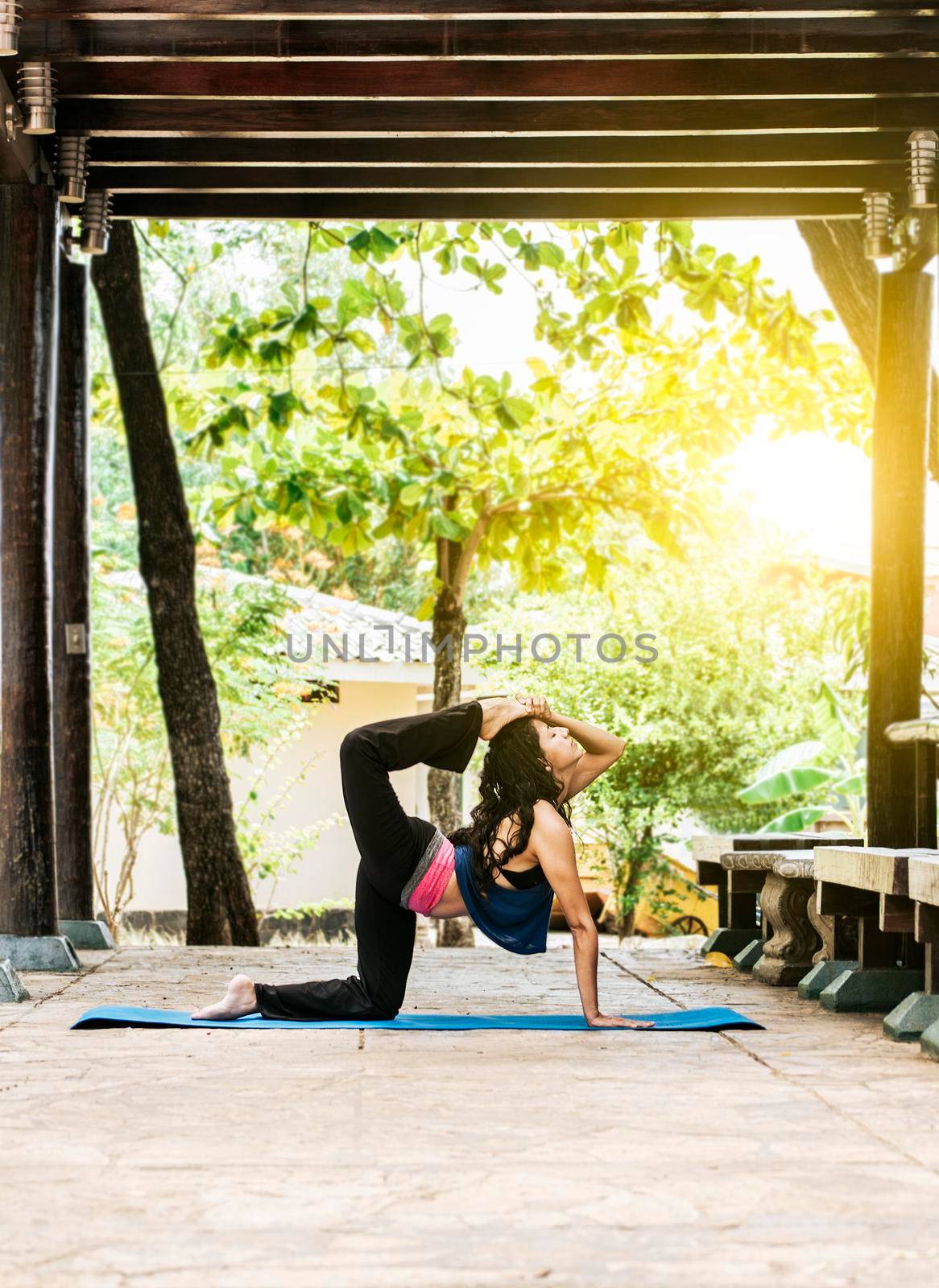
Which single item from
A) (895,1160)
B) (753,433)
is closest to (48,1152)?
(895,1160)

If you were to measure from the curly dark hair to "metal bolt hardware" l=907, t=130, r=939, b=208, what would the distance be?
2791 mm

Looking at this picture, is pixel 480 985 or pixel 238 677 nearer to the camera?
pixel 480 985

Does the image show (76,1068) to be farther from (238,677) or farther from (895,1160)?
(238,677)

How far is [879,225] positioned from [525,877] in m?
3.36

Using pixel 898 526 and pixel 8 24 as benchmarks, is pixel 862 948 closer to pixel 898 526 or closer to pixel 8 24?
pixel 898 526

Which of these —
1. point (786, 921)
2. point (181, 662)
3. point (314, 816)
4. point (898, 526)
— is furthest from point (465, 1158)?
point (314, 816)

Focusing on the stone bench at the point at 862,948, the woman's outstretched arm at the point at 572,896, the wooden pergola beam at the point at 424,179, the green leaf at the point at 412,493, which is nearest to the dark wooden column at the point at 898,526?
the stone bench at the point at 862,948

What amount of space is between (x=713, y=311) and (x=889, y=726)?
10.7 ft

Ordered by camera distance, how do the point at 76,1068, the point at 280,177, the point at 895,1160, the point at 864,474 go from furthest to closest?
the point at 864,474 → the point at 280,177 → the point at 76,1068 → the point at 895,1160

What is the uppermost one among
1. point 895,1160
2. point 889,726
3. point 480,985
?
point 889,726

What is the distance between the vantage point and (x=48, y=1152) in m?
2.79

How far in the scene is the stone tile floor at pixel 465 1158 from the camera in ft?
7.07

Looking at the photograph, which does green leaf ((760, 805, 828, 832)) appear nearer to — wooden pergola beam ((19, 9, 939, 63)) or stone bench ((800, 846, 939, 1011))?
stone bench ((800, 846, 939, 1011))

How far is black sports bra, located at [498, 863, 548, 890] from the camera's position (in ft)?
14.5
